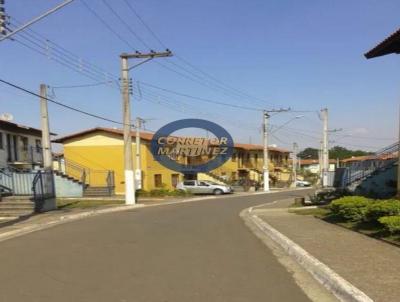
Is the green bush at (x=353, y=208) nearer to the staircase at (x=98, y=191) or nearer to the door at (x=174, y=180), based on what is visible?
the staircase at (x=98, y=191)

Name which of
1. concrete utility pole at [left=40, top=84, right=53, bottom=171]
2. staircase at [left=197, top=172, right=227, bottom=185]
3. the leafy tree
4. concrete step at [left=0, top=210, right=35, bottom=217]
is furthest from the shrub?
the leafy tree

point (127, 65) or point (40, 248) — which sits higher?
point (127, 65)

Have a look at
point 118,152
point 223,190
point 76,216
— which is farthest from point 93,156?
point 76,216

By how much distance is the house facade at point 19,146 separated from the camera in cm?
3981

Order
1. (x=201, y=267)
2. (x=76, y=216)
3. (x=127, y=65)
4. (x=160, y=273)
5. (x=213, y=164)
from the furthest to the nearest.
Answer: (x=213, y=164), (x=127, y=65), (x=76, y=216), (x=201, y=267), (x=160, y=273)

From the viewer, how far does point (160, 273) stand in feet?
28.8

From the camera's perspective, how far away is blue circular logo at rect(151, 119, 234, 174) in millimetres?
57753

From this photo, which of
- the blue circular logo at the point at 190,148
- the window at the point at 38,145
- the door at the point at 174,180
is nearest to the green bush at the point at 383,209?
the window at the point at 38,145

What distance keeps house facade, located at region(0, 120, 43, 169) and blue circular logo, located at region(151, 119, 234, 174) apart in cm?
1423

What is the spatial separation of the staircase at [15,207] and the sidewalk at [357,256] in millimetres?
11691

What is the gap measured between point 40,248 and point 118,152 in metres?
43.7

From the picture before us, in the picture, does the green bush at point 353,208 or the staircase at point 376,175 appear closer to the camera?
the green bush at point 353,208

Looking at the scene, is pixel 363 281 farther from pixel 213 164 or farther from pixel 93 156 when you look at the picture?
pixel 213 164

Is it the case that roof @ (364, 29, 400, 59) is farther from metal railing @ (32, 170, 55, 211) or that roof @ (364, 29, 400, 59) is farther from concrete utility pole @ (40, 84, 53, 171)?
concrete utility pole @ (40, 84, 53, 171)
